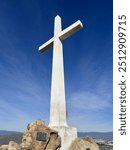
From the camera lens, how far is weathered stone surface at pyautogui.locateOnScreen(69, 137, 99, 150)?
45.9 ft

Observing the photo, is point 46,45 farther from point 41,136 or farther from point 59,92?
point 41,136

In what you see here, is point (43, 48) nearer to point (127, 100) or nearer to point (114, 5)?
point (114, 5)

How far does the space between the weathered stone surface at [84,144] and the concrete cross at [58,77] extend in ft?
4.06

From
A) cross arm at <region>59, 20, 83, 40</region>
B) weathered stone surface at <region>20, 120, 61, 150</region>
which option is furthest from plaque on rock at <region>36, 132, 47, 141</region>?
cross arm at <region>59, 20, 83, 40</region>

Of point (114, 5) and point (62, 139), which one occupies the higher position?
point (114, 5)

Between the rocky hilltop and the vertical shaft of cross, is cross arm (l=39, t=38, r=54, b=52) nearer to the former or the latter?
the vertical shaft of cross

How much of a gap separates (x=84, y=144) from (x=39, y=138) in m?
2.75

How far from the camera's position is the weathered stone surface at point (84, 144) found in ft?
45.9

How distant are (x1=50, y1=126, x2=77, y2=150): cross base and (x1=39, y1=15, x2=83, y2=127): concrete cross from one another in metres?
0.38

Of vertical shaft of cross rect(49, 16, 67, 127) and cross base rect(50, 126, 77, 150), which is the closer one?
A: cross base rect(50, 126, 77, 150)

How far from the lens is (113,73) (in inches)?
322

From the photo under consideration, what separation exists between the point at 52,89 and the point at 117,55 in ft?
25.9

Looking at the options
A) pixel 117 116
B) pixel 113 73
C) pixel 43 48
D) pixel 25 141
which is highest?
pixel 43 48

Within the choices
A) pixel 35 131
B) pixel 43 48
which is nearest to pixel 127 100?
pixel 35 131
